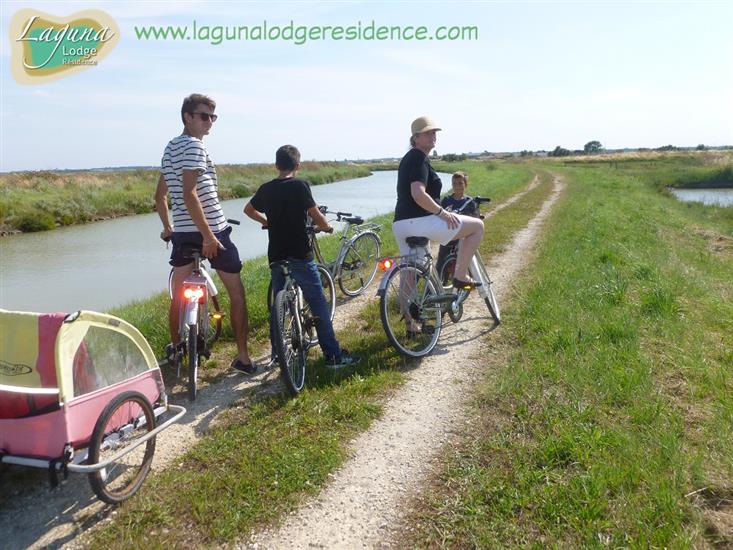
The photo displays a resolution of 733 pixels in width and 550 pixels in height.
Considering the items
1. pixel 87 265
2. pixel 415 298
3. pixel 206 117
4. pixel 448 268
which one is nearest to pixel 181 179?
pixel 206 117

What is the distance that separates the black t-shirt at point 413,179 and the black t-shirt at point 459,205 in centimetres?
104

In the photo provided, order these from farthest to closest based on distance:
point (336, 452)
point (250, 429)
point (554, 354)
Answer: point (554, 354)
point (250, 429)
point (336, 452)

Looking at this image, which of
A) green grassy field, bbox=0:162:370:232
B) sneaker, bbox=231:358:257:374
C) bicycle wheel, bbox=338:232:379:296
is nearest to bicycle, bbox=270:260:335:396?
sneaker, bbox=231:358:257:374

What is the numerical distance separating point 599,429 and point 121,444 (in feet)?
10.2

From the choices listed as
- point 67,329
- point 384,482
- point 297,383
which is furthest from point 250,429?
point 67,329

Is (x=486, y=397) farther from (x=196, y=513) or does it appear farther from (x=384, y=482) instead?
(x=196, y=513)

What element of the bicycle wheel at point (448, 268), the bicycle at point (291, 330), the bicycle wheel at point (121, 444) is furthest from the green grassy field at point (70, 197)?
the bicycle wheel at point (121, 444)

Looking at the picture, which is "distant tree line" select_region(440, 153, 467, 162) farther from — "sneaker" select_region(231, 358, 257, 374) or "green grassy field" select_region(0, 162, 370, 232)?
"sneaker" select_region(231, 358, 257, 374)

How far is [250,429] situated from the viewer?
11.8ft

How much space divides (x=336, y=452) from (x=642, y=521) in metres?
1.79

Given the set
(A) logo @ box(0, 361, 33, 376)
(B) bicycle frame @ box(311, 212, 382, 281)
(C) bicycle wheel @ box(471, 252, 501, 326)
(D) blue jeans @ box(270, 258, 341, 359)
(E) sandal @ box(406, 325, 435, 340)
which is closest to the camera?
(A) logo @ box(0, 361, 33, 376)

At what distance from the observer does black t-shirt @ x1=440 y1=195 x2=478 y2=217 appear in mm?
5978

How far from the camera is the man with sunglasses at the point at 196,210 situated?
12.6 ft

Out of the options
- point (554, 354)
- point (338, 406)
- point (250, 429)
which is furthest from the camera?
point (554, 354)
